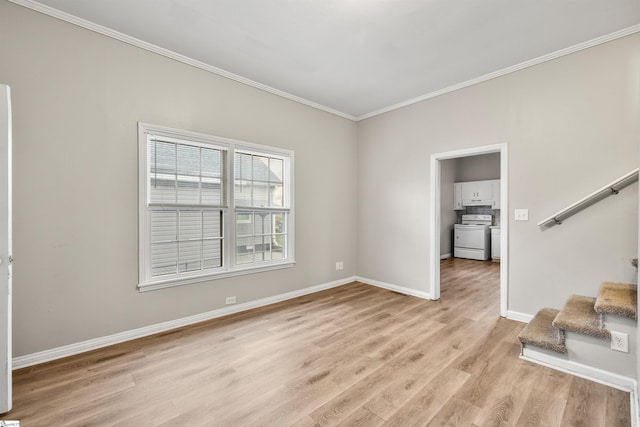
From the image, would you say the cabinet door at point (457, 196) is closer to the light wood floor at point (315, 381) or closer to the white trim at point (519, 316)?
the white trim at point (519, 316)

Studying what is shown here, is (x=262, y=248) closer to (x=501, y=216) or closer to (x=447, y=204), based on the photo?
(x=501, y=216)

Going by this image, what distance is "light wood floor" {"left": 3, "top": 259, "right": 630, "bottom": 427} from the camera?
1.79 meters

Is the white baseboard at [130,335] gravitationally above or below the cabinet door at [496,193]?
below

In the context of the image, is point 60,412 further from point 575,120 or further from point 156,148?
point 575,120

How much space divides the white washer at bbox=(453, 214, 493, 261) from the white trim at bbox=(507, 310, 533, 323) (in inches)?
164

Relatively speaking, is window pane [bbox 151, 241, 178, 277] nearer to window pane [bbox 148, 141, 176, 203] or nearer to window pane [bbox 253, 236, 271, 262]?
window pane [bbox 148, 141, 176, 203]

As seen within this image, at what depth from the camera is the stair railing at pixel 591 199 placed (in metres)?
2.57

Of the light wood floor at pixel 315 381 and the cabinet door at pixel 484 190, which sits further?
the cabinet door at pixel 484 190

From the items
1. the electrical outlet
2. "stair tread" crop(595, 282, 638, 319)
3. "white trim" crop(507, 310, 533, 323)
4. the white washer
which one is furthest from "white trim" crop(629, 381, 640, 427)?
the white washer

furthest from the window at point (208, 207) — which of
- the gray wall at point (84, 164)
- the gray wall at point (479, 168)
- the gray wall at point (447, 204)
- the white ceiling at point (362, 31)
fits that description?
the gray wall at point (479, 168)

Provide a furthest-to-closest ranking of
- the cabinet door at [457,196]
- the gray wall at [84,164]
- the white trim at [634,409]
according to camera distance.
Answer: the cabinet door at [457,196] < the gray wall at [84,164] < the white trim at [634,409]

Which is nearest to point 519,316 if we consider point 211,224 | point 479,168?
point 211,224

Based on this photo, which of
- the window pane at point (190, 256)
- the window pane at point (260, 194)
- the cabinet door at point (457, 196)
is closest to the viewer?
the window pane at point (190, 256)

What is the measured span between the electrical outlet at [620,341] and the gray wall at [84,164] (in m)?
3.56
